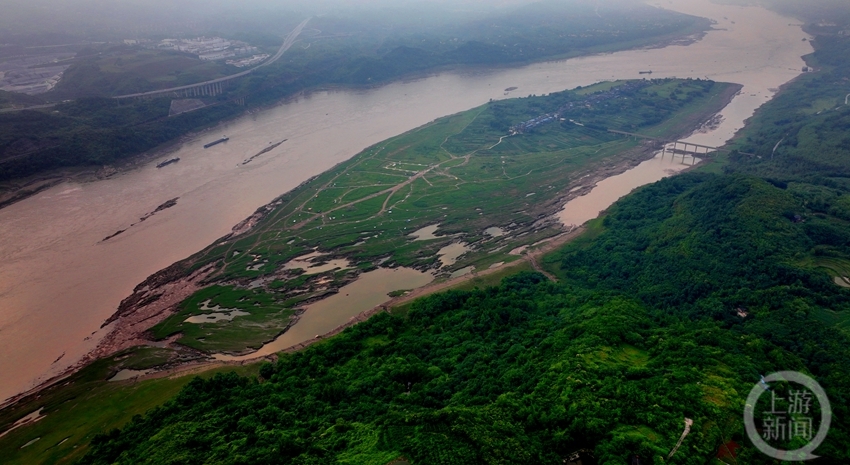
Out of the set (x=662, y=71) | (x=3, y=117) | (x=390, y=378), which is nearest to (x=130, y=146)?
(x=3, y=117)

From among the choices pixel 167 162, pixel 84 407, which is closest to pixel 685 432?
pixel 84 407

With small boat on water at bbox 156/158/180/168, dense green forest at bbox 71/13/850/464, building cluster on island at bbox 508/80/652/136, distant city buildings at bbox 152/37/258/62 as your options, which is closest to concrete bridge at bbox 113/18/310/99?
distant city buildings at bbox 152/37/258/62

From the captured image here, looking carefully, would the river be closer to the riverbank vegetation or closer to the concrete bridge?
the riverbank vegetation

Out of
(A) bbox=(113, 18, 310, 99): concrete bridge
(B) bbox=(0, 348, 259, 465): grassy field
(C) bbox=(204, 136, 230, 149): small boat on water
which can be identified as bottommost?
(B) bbox=(0, 348, 259, 465): grassy field

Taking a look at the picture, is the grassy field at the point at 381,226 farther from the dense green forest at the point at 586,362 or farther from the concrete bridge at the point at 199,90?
the concrete bridge at the point at 199,90

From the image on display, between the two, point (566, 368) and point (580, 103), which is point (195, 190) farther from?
point (580, 103)

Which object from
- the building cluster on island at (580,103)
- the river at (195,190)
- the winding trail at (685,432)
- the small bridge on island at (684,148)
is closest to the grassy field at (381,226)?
the building cluster on island at (580,103)

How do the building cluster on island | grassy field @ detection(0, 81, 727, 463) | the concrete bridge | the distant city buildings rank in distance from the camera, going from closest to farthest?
grassy field @ detection(0, 81, 727, 463) < the building cluster on island < the concrete bridge < the distant city buildings

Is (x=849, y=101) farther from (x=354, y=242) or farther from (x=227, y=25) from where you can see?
(x=227, y=25)
